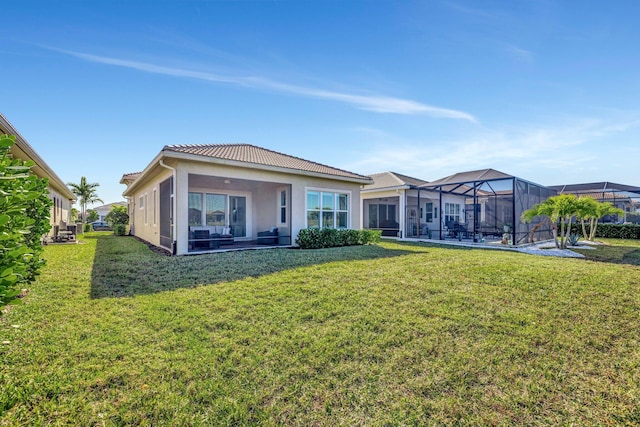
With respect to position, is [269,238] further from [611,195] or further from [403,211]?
[611,195]

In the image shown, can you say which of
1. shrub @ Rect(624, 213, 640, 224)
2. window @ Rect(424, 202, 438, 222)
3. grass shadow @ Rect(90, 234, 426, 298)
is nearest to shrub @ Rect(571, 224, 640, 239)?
shrub @ Rect(624, 213, 640, 224)

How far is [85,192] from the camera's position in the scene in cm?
4359

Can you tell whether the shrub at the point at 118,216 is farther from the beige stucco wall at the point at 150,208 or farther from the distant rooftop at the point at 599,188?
the distant rooftop at the point at 599,188

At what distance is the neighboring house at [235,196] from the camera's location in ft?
33.1

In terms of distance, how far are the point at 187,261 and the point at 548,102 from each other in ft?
46.3

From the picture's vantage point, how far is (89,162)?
1720 cm

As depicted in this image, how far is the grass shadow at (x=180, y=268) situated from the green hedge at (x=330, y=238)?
203cm

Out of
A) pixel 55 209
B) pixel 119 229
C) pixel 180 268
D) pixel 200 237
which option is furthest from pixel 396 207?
pixel 55 209

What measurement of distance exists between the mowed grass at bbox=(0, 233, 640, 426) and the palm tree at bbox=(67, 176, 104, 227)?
152ft

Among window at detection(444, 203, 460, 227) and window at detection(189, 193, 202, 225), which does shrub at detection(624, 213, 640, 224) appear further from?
window at detection(189, 193, 202, 225)

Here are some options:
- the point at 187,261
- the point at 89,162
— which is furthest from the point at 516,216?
the point at 89,162

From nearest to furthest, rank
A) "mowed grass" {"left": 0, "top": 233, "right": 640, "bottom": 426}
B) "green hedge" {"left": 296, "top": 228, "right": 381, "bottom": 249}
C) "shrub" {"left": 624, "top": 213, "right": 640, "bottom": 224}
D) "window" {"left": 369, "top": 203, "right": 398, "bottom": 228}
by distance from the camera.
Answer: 1. "mowed grass" {"left": 0, "top": 233, "right": 640, "bottom": 426}
2. "green hedge" {"left": 296, "top": 228, "right": 381, "bottom": 249}
3. "window" {"left": 369, "top": 203, "right": 398, "bottom": 228}
4. "shrub" {"left": 624, "top": 213, "right": 640, "bottom": 224}

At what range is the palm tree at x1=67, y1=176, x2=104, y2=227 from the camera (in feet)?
141

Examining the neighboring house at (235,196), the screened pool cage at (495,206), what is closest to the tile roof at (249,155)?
the neighboring house at (235,196)
